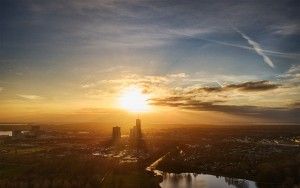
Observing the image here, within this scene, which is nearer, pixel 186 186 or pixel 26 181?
pixel 26 181

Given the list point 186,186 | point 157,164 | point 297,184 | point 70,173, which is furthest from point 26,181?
point 297,184

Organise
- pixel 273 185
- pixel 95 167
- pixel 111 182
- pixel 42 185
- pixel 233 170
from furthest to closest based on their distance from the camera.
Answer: pixel 233 170, pixel 95 167, pixel 273 185, pixel 111 182, pixel 42 185

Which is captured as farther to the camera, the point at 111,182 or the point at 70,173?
the point at 70,173

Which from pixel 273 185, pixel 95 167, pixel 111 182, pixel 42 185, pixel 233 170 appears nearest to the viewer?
pixel 42 185

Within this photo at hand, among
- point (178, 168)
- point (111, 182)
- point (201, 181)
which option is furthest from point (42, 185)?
point (178, 168)

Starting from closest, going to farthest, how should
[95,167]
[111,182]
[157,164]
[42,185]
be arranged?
1. [42,185]
2. [111,182]
3. [95,167]
4. [157,164]

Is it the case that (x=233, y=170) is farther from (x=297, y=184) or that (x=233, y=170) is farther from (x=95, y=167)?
(x=95, y=167)

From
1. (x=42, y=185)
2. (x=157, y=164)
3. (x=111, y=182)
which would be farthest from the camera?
(x=157, y=164)

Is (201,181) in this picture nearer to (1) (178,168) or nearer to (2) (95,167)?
(1) (178,168)

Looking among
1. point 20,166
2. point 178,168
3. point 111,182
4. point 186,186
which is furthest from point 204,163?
point 20,166
